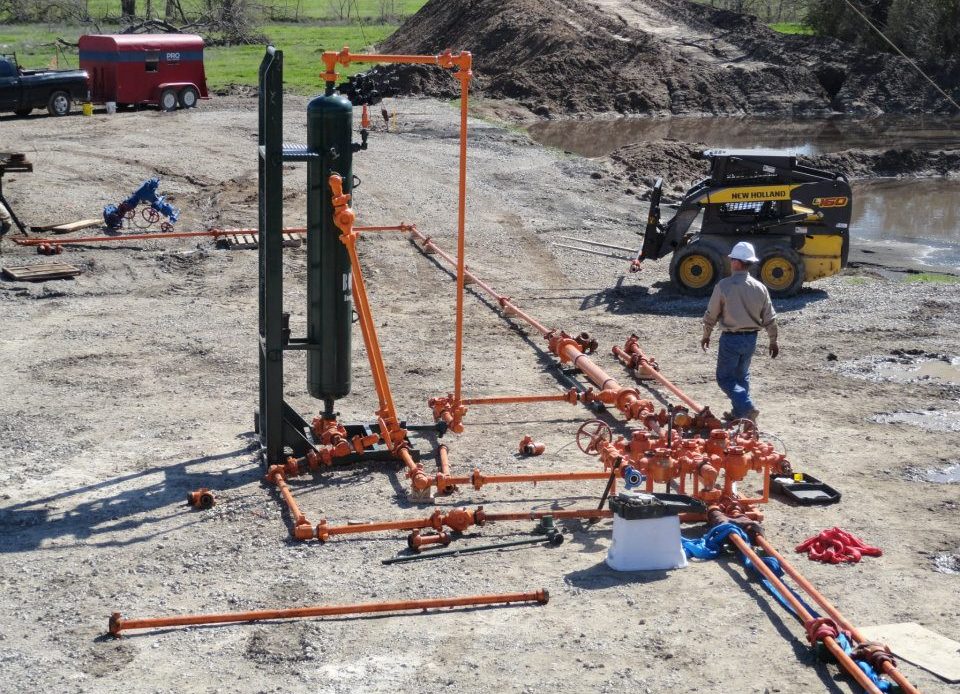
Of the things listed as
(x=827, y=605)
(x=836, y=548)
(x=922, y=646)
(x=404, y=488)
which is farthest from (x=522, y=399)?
(x=922, y=646)

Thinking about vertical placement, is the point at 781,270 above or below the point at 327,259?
below

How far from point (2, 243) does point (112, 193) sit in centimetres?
420

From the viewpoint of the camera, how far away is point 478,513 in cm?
916

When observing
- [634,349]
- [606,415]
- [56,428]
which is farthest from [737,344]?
[56,428]

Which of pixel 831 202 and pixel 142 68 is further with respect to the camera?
pixel 142 68

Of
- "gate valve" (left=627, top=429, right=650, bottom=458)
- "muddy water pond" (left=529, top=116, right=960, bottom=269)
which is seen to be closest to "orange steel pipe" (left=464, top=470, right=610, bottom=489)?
"gate valve" (left=627, top=429, right=650, bottom=458)

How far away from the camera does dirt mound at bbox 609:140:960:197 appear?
2812cm

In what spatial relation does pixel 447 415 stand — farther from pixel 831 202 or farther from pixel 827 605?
pixel 831 202

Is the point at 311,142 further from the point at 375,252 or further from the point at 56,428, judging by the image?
the point at 375,252

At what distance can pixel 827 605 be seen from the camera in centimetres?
756

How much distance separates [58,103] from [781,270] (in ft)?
76.0

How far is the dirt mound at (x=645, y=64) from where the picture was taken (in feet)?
140

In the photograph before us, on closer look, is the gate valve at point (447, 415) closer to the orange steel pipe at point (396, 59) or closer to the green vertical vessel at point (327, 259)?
the green vertical vessel at point (327, 259)

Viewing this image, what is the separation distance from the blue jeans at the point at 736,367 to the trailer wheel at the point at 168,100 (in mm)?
27427
